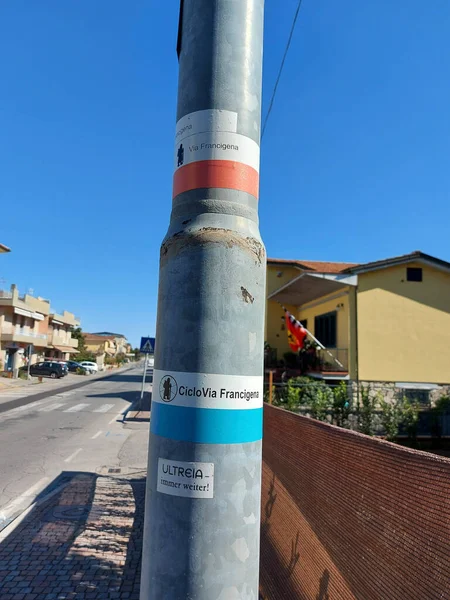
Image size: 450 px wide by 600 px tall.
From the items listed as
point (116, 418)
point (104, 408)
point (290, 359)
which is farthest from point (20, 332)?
point (290, 359)

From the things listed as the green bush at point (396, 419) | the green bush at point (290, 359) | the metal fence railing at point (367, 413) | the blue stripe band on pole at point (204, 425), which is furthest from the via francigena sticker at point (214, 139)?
the green bush at point (290, 359)

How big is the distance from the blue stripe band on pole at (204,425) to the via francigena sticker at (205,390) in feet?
0.08

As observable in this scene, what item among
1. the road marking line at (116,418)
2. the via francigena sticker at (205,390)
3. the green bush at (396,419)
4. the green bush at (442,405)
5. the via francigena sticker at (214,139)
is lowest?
the road marking line at (116,418)

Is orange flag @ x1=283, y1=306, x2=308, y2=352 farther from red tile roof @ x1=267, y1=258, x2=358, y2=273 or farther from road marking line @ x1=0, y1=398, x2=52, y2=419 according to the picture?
road marking line @ x1=0, y1=398, x2=52, y2=419

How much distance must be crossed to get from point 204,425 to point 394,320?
56.5ft

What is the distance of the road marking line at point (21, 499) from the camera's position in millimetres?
6642

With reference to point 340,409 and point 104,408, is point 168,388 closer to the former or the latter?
point 340,409

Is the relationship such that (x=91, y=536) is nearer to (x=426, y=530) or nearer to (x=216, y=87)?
(x=426, y=530)

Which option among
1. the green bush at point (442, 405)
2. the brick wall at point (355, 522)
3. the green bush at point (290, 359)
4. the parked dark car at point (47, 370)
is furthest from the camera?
the parked dark car at point (47, 370)

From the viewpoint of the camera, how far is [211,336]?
1729 mm

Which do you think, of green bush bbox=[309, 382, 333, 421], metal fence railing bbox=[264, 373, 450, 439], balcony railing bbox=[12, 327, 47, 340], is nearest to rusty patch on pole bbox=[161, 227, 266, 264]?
metal fence railing bbox=[264, 373, 450, 439]

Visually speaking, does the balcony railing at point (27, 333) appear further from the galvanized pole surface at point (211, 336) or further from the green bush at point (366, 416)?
the galvanized pole surface at point (211, 336)

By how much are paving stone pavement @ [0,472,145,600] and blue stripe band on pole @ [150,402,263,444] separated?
3469 millimetres

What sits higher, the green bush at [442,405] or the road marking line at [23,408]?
the green bush at [442,405]
